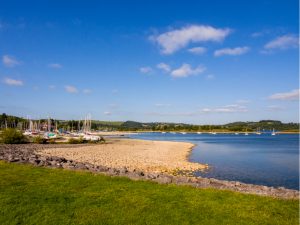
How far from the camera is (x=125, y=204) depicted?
1199cm

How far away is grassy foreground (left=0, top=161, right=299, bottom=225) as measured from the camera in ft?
34.4

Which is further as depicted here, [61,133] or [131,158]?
[61,133]

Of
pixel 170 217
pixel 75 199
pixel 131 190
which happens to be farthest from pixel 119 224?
pixel 131 190

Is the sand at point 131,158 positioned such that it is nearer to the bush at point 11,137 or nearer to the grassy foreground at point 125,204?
the bush at point 11,137

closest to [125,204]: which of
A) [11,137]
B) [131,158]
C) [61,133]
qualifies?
[131,158]

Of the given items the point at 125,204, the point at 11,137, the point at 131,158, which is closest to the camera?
the point at 125,204

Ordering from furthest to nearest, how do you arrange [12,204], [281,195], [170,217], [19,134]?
[19,134] → [281,195] → [12,204] → [170,217]

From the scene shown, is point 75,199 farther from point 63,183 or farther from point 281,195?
point 281,195

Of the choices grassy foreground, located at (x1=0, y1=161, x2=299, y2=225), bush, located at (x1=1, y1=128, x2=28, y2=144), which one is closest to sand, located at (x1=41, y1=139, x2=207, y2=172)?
bush, located at (x1=1, y1=128, x2=28, y2=144)

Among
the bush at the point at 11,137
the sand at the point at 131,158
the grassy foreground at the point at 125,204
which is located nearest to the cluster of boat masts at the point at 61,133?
the bush at the point at 11,137

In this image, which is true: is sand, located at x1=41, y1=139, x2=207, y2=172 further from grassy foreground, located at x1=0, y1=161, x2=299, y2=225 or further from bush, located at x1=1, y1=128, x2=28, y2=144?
grassy foreground, located at x1=0, y1=161, x2=299, y2=225

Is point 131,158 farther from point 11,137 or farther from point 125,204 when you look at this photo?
point 125,204

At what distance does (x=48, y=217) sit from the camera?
1039 cm

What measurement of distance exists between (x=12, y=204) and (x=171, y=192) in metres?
6.43
